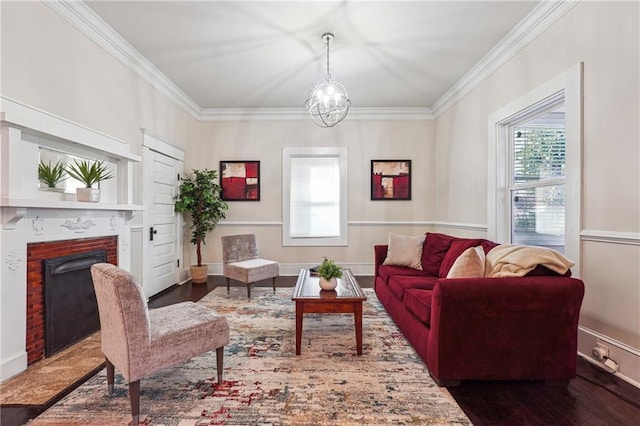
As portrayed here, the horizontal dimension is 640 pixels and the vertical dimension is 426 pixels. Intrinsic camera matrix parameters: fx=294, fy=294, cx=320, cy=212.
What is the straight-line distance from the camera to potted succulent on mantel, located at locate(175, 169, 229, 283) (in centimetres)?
472

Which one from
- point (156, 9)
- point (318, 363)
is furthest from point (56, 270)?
point (156, 9)

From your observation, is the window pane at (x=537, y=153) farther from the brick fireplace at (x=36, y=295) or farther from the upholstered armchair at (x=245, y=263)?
the brick fireplace at (x=36, y=295)

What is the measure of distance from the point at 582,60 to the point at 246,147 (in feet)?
15.2

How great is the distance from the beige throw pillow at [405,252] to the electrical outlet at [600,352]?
1.62 metres

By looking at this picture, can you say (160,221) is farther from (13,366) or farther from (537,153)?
(537,153)

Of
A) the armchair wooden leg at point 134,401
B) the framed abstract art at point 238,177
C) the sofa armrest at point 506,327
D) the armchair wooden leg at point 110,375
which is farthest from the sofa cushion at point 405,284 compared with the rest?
the framed abstract art at point 238,177

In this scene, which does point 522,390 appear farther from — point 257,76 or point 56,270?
point 257,76

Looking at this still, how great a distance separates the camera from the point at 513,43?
3135 mm

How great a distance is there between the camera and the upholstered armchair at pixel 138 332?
63.1 inches

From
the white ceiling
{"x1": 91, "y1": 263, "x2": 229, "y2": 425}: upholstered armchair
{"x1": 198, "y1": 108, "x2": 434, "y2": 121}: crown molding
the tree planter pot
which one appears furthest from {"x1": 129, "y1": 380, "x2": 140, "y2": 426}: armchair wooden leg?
{"x1": 198, "y1": 108, "x2": 434, "y2": 121}: crown molding

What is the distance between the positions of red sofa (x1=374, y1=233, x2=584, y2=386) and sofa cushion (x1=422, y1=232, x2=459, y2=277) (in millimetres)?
1297

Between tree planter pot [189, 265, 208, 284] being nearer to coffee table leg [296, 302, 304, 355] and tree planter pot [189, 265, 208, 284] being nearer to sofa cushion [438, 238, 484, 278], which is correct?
coffee table leg [296, 302, 304, 355]

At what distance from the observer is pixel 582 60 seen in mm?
2381

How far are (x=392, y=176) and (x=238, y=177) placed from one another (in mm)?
2839
